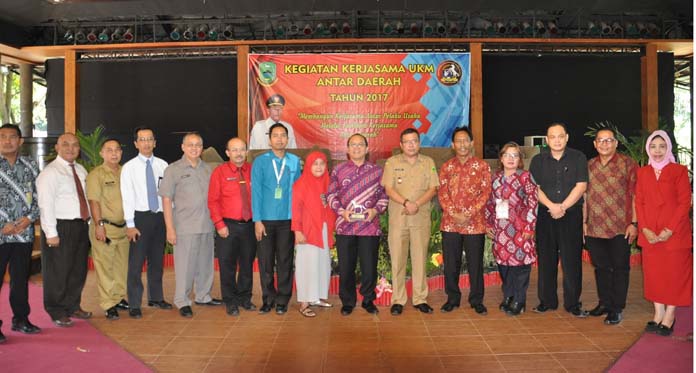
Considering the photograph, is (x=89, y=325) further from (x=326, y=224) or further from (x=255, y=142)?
(x=255, y=142)

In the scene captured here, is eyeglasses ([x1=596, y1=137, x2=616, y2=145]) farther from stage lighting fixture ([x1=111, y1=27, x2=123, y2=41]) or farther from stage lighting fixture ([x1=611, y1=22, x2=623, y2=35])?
stage lighting fixture ([x1=111, y1=27, x2=123, y2=41])

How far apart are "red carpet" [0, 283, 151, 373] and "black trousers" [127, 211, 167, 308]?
42 cm

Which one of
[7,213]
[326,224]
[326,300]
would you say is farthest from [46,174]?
[326,300]

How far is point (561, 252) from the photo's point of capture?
13.1 ft

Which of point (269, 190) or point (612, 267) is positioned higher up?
point (269, 190)

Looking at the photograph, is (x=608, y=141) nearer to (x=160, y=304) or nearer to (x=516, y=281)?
(x=516, y=281)

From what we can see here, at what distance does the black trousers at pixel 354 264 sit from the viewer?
4039mm

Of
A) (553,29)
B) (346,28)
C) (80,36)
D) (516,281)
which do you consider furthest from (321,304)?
(80,36)

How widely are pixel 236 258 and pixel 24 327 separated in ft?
4.79

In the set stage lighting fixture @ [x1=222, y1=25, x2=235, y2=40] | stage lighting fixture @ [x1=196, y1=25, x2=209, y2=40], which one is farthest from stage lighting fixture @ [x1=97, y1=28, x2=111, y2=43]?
stage lighting fixture @ [x1=222, y1=25, x2=235, y2=40]

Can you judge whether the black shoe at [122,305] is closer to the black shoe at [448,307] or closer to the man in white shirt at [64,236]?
the man in white shirt at [64,236]

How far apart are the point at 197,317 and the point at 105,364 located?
102 cm

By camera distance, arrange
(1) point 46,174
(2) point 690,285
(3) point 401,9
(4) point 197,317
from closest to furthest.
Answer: (2) point 690,285 → (1) point 46,174 → (4) point 197,317 → (3) point 401,9

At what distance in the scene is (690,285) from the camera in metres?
3.38
